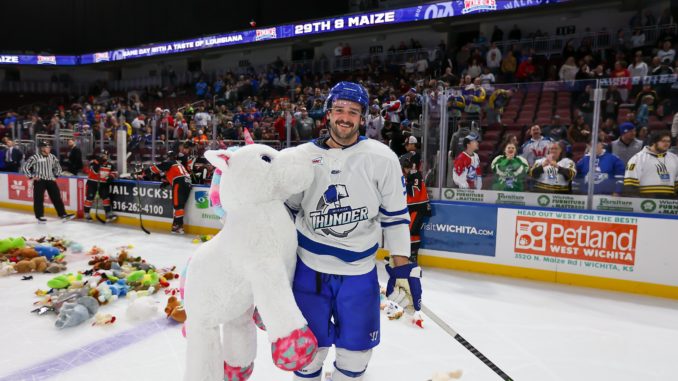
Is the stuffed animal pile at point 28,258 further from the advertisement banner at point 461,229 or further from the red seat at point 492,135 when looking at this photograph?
the red seat at point 492,135

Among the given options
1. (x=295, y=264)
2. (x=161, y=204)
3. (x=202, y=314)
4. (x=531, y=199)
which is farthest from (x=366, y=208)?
(x=161, y=204)

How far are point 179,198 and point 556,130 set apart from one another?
5895 mm

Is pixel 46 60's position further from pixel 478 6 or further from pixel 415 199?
pixel 415 199

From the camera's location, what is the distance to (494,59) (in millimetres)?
12273

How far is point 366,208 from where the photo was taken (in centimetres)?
211

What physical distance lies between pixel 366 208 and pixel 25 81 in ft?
95.0

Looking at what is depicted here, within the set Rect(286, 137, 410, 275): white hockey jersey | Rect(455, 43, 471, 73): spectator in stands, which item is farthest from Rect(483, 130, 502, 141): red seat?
Rect(455, 43, 471, 73): spectator in stands

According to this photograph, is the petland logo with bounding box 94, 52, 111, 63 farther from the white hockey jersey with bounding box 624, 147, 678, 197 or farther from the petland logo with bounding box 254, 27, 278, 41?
the white hockey jersey with bounding box 624, 147, 678, 197

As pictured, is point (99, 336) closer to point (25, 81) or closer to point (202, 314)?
point (202, 314)

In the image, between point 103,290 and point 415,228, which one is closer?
point 103,290

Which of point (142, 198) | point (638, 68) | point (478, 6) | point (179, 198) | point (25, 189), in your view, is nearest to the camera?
point (179, 198)

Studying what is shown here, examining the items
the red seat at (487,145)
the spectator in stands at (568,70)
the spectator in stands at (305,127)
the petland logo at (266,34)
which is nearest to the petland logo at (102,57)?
the petland logo at (266,34)

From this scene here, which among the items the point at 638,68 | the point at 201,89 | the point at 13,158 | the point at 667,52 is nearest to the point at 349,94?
the point at 638,68

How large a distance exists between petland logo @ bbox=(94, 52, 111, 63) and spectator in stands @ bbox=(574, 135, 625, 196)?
2285 centimetres
